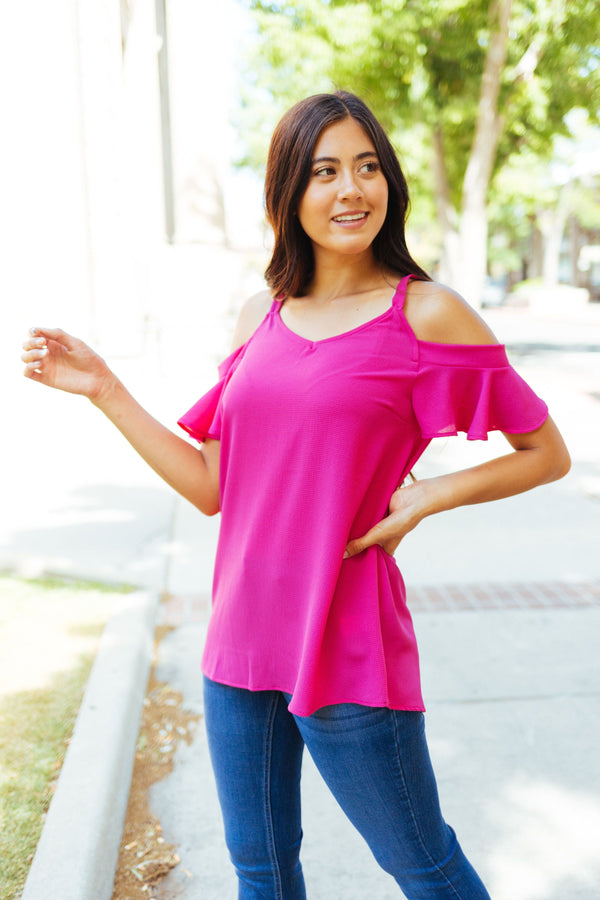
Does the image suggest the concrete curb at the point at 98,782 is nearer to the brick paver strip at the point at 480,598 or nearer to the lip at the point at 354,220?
the brick paver strip at the point at 480,598

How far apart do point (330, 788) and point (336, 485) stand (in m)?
0.57

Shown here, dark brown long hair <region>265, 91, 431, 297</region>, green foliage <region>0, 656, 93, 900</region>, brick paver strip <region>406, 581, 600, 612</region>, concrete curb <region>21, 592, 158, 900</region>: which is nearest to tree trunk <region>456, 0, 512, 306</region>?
brick paver strip <region>406, 581, 600, 612</region>

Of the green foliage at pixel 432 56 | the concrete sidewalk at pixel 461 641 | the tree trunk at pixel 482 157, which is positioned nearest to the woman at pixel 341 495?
the concrete sidewalk at pixel 461 641

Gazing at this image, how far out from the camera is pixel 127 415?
1940mm

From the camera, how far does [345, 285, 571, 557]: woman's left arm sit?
5.39ft

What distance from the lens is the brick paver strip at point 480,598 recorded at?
4.41m

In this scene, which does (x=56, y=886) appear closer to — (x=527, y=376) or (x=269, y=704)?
(x=269, y=704)

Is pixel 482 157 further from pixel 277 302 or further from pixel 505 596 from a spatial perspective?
pixel 277 302

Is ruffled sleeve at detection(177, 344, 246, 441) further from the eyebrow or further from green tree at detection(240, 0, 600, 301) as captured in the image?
green tree at detection(240, 0, 600, 301)

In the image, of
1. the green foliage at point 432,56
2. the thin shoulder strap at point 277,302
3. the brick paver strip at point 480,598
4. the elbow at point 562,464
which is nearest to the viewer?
the elbow at point 562,464

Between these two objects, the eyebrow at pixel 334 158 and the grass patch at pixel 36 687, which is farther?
the grass patch at pixel 36 687

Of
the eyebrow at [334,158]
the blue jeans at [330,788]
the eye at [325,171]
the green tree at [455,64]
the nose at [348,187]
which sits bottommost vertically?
the blue jeans at [330,788]

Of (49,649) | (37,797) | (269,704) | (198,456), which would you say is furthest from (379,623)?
(49,649)

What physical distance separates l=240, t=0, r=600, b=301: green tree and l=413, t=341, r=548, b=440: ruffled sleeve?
13.6 metres
